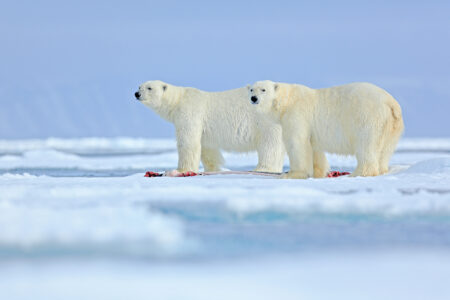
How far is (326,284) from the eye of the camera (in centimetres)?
230

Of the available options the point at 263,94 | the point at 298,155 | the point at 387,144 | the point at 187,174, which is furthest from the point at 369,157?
the point at 187,174

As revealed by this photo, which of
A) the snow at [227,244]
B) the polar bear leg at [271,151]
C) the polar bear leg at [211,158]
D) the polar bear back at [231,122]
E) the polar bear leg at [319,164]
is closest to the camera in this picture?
the snow at [227,244]

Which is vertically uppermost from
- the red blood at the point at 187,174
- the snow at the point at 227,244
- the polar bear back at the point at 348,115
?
the polar bear back at the point at 348,115

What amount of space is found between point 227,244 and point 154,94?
4.91m

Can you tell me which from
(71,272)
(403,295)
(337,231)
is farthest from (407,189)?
(71,272)

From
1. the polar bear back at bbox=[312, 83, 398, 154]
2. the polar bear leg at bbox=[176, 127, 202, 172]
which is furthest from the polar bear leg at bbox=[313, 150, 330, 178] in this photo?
the polar bear leg at bbox=[176, 127, 202, 172]

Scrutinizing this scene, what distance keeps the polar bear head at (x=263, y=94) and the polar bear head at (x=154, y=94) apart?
5.91ft

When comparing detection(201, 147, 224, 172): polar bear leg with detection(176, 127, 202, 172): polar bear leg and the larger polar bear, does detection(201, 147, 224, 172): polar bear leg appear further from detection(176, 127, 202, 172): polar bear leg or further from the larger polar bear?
detection(176, 127, 202, 172): polar bear leg

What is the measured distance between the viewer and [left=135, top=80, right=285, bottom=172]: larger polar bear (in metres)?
7.32

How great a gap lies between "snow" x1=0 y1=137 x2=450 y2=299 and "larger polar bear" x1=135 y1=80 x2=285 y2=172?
286 cm

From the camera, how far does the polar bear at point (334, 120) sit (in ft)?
18.9

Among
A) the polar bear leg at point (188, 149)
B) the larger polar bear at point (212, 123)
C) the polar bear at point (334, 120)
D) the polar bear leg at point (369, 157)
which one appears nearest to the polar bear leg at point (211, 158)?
the larger polar bear at point (212, 123)

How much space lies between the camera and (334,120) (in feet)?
19.5

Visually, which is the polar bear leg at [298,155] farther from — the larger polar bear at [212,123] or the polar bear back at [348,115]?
the larger polar bear at [212,123]
